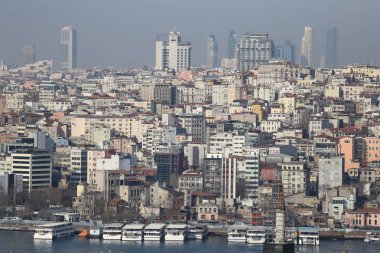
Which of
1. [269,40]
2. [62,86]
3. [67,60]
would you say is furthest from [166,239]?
[67,60]

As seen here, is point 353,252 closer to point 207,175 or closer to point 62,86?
point 207,175

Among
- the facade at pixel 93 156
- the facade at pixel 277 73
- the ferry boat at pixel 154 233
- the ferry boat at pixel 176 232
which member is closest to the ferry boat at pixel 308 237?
the ferry boat at pixel 176 232

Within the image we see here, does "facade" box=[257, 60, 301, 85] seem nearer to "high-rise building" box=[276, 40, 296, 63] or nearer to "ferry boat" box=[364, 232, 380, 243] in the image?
"high-rise building" box=[276, 40, 296, 63]

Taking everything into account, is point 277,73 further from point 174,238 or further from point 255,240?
point 255,240

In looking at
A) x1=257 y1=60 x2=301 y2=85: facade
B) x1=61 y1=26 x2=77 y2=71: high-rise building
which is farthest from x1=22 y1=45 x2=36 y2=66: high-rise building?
x1=257 y1=60 x2=301 y2=85: facade

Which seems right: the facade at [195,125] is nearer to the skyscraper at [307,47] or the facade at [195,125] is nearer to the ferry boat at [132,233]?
the ferry boat at [132,233]

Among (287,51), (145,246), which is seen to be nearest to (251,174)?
(145,246)
